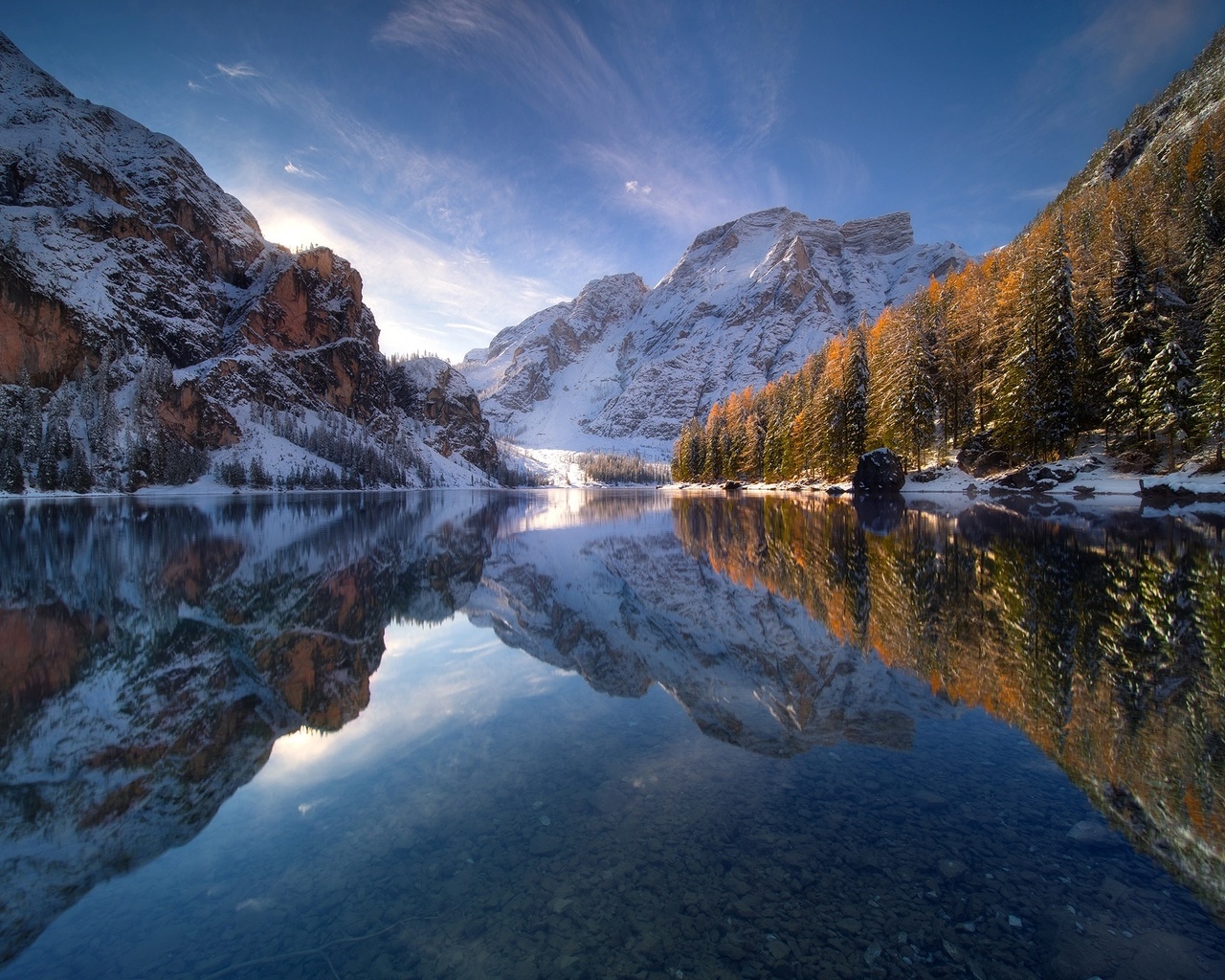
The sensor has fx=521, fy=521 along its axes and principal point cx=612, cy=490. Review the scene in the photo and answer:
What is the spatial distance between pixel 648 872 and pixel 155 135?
230251 millimetres

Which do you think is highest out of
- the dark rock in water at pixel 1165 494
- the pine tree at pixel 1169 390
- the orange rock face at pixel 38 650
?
the pine tree at pixel 1169 390

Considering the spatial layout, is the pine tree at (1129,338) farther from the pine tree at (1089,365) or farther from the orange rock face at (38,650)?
the orange rock face at (38,650)

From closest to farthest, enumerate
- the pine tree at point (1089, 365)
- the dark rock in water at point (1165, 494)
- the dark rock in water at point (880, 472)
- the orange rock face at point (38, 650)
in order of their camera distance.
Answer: the orange rock face at point (38, 650) → the dark rock in water at point (1165, 494) → the pine tree at point (1089, 365) → the dark rock in water at point (880, 472)

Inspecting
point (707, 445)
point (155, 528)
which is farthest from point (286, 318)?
point (155, 528)

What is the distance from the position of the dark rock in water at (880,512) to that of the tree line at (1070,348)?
687 centimetres

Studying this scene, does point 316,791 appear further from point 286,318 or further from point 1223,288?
point 286,318

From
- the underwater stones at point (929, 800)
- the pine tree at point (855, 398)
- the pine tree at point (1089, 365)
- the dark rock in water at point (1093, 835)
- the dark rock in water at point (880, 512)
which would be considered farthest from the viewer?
the pine tree at point (855, 398)

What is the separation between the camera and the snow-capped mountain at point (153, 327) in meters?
96.1

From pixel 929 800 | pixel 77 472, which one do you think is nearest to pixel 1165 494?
pixel 929 800

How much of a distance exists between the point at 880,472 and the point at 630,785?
150 ft

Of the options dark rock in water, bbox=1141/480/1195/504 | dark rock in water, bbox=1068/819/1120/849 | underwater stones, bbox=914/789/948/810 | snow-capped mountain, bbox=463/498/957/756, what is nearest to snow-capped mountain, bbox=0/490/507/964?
snow-capped mountain, bbox=463/498/957/756

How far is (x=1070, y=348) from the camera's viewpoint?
35.0 m

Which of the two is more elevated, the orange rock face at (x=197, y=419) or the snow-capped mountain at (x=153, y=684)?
the orange rock face at (x=197, y=419)

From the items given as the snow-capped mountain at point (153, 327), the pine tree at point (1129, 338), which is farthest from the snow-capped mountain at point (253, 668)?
the snow-capped mountain at point (153, 327)
